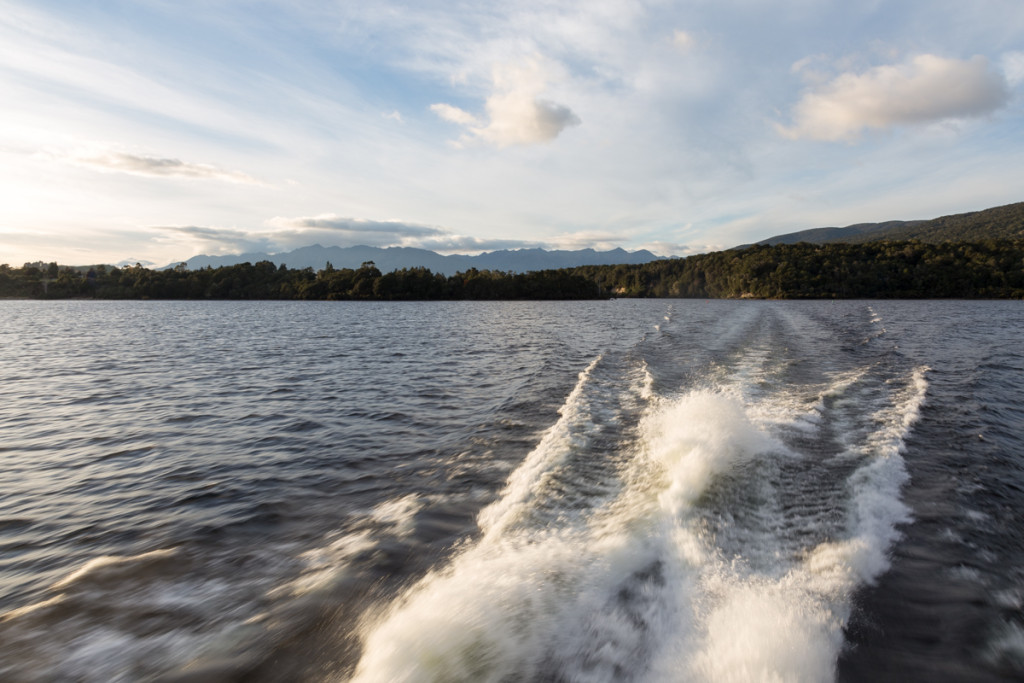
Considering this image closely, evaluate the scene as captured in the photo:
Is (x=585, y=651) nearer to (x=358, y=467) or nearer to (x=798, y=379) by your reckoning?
(x=358, y=467)

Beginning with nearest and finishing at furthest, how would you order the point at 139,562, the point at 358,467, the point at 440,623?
the point at 440,623 < the point at 139,562 < the point at 358,467

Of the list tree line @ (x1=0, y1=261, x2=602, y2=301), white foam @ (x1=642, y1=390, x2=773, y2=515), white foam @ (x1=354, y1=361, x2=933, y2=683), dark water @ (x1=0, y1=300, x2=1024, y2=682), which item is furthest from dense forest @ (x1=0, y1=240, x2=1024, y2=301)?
white foam @ (x1=354, y1=361, x2=933, y2=683)

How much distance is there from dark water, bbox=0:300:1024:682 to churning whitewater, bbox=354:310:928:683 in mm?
32

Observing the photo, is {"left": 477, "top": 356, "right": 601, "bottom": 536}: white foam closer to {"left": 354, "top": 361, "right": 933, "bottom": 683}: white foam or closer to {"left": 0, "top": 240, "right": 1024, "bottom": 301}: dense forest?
{"left": 354, "top": 361, "right": 933, "bottom": 683}: white foam

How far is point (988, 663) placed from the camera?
13.4 ft

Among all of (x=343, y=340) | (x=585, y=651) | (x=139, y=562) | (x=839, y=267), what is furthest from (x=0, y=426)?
(x=839, y=267)

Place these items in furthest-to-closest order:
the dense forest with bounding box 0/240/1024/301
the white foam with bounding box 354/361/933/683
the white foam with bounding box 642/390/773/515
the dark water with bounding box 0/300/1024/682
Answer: the dense forest with bounding box 0/240/1024/301
the white foam with bounding box 642/390/773/515
the dark water with bounding box 0/300/1024/682
the white foam with bounding box 354/361/933/683

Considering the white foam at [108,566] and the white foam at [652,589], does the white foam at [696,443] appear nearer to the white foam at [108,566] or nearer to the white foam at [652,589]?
the white foam at [652,589]

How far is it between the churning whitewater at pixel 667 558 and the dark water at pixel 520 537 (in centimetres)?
3

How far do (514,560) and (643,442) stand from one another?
5.29 metres

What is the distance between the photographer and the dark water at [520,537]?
420 cm

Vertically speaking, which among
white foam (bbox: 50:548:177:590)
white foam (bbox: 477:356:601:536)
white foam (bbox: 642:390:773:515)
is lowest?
white foam (bbox: 50:548:177:590)

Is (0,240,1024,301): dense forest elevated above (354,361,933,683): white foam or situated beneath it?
elevated above

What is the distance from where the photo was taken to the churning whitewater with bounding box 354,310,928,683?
404cm
